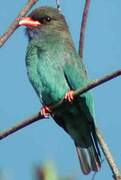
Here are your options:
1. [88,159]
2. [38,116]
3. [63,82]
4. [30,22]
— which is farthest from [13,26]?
[88,159]

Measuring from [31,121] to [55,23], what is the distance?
7.01 feet

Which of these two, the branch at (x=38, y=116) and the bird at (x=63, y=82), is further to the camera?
the bird at (x=63, y=82)

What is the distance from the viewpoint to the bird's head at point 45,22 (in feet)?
15.2

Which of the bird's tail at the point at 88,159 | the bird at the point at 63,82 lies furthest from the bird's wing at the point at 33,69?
the bird's tail at the point at 88,159

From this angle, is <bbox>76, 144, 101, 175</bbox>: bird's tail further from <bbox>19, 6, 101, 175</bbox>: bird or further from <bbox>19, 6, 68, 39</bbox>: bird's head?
<bbox>19, 6, 68, 39</bbox>: bird's head

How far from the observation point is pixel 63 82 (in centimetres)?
416

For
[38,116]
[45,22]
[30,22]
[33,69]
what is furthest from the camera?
[45,22]

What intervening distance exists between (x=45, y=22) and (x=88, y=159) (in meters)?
1.37

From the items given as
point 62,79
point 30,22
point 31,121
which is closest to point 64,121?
point 62,79

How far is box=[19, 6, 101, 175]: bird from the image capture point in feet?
13.6

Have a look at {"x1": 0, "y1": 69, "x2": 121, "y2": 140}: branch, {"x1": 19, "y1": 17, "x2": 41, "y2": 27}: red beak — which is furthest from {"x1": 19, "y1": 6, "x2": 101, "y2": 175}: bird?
{"x1": 0, "y1": 69, "x2": 121, "y2": 140}: branch

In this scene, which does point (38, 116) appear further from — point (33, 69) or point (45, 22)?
point (45, 22)

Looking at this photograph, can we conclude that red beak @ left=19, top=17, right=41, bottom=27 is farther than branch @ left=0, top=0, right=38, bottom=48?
Yes

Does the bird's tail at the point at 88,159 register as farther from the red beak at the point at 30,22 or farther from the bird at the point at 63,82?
the red beak at the point at 30,22
